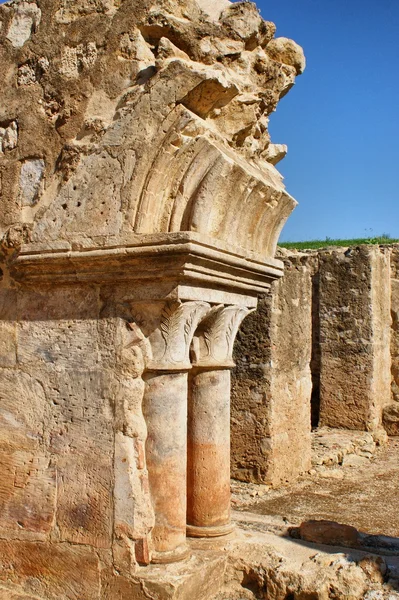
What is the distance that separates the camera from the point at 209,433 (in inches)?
145

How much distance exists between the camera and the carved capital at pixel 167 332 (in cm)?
328

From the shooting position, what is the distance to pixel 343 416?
9.17 meters

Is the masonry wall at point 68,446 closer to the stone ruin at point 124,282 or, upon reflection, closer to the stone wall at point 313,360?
the stone ruin at point 124,282

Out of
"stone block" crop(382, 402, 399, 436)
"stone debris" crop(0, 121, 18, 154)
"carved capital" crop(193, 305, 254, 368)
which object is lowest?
"stone block" crop(382, 402, 399, 436)

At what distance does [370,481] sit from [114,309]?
16.2 ft

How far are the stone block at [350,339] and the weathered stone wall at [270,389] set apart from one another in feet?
8.46

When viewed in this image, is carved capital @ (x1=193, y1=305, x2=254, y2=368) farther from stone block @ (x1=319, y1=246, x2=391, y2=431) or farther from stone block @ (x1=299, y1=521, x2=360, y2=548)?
stone block @ (x1=319, y1=246, x2=391, y2=431)

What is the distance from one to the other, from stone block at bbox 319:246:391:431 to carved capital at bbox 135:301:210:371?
246 inches

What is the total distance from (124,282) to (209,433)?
3.22ft

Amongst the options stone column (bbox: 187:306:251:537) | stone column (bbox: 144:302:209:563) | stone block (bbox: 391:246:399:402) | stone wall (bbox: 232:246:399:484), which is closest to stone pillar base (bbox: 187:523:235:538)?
stone column (bbox: 187:306:251:537)

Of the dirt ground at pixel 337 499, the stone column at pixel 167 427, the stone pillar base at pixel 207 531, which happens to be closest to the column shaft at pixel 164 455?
the stone column at pixel 167 427

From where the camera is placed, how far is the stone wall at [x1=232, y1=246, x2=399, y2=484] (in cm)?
642

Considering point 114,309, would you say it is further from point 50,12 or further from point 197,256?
point 50,12

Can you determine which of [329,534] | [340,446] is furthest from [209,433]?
[340,446]
